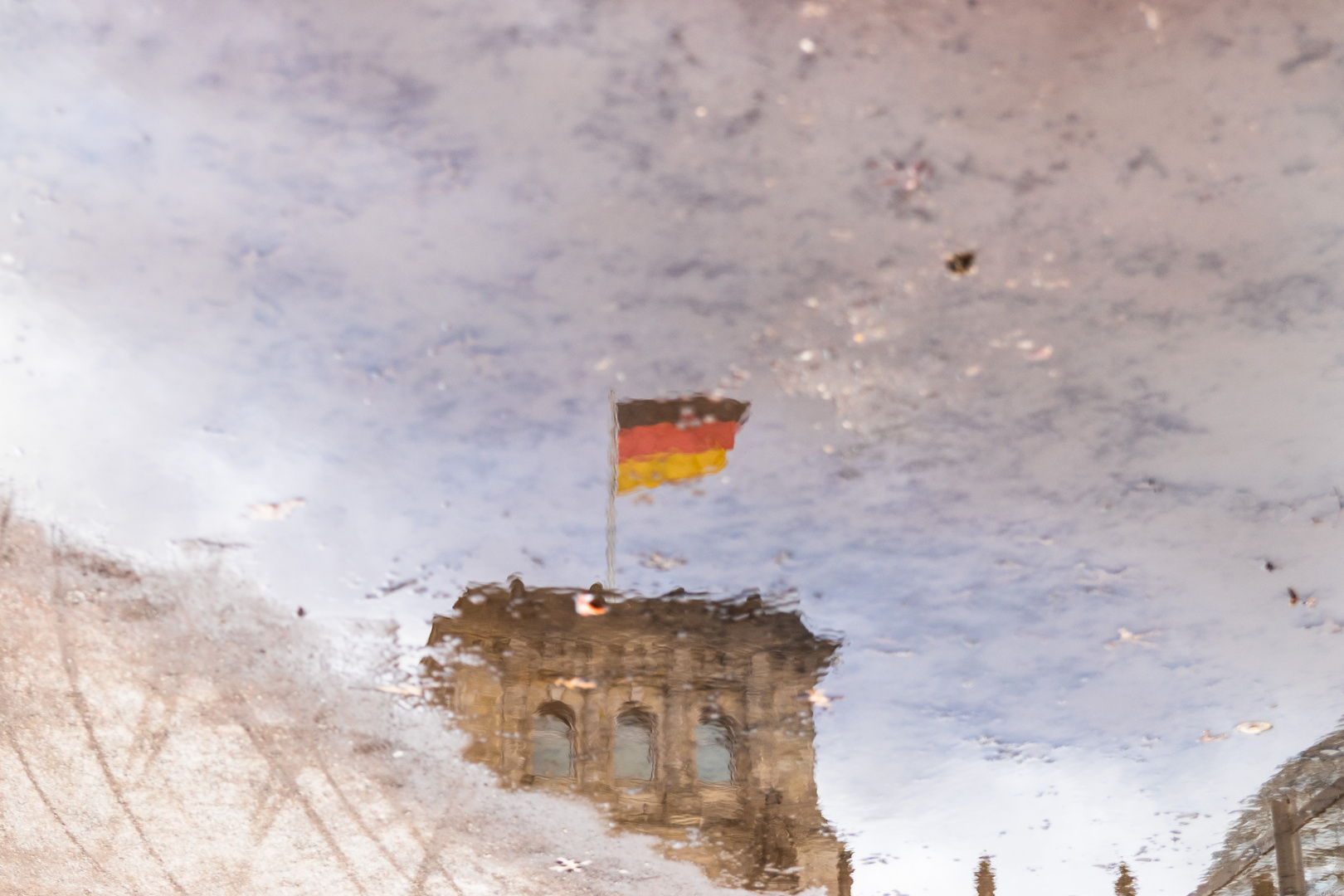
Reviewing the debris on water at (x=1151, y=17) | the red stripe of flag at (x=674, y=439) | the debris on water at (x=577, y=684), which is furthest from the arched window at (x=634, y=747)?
the debris on water at (x=1151, y=17)

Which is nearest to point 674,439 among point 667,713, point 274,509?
point 274,509

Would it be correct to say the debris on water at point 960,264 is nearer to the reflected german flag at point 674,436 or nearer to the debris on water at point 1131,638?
the reflected german flag at point 674,436

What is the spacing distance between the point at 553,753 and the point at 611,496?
254 cm

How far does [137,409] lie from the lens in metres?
3.20

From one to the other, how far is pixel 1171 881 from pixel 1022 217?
23.6 ft

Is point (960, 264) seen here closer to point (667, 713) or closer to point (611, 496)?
point (611, 496)

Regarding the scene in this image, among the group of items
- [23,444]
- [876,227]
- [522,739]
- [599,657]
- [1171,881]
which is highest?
[876,227]

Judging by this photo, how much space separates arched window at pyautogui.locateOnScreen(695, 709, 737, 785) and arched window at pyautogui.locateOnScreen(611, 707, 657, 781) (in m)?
0.34

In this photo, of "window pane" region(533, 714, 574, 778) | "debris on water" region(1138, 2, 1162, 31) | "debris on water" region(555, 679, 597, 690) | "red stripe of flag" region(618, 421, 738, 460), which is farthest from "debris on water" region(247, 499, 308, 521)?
"debris on water" region(1138, 2, 1162, 31)

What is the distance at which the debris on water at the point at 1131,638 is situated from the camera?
4.42m

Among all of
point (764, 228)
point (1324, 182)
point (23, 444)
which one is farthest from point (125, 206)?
point (1324, 182)

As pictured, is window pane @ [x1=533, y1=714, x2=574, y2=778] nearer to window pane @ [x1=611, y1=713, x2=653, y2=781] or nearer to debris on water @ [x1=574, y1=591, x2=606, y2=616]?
window pane @ [x1=611, y1=713, x2=653, y2=781]

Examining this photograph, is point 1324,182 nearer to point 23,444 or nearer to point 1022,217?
point 1022,217

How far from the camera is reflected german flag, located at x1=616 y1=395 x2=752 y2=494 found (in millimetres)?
3115
